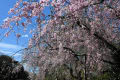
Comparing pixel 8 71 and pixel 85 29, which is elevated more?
pixel 85 29

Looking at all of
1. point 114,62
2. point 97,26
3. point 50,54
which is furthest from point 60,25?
point 50,54

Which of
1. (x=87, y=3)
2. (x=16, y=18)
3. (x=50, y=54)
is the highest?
(x=87, y=3)

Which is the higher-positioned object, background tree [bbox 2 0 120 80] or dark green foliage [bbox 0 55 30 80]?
background tree [bbox 2 0 120 80]

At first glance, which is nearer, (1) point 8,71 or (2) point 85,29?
(2) point 85,29

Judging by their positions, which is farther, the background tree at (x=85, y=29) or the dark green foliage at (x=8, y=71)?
the dark green foliage at (x=8, y=71)

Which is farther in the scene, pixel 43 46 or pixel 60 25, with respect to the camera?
pixel 43 46

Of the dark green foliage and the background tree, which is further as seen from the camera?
the dark green foliage

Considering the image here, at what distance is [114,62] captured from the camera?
285 inches

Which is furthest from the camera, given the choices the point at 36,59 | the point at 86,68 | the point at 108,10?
the point at 36,59

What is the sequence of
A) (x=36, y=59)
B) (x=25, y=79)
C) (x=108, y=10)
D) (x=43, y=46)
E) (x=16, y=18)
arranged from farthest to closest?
(x=25, y=79) → (x=36, y=59) → (x=43, y=46) → (x=108, y=10) → (x=16, y=18)

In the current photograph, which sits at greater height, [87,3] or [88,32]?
[87,3]

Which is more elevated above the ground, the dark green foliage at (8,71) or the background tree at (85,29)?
the background tree at (85,29)

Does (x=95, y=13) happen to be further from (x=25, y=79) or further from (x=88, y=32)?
(x=25, y=79)

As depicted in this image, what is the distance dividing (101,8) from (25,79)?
1091 cm
